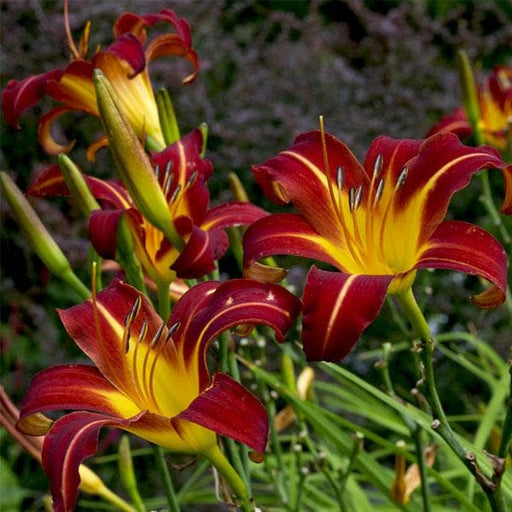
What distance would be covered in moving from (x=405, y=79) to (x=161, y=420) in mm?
2270

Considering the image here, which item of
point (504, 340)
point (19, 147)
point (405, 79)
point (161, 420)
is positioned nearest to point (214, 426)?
point (161, 420)

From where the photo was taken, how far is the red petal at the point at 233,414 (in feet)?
1.69

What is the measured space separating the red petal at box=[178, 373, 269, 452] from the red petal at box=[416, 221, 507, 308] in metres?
0.13

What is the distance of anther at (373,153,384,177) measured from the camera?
0.63 m

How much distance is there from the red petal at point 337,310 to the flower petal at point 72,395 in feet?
0.51

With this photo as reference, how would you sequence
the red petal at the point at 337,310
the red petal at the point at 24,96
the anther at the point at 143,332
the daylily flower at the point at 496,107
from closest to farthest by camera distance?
the red petal at the point at 337,310
the anther at the point at 143,332
the red petal at the point at 24,96
the daylily flower at the point at 496,107

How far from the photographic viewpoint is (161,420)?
0.55 m

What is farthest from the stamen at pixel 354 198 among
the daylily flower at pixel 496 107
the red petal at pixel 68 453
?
the daylily flower at pixel 496 107

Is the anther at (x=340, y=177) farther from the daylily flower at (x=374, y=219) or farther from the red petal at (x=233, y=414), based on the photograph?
the red petal at (x=233, y=414)

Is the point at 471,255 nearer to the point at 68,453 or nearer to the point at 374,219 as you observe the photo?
the point at 374,219

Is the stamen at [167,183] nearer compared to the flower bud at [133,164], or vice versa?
the flower bud at [133,164]

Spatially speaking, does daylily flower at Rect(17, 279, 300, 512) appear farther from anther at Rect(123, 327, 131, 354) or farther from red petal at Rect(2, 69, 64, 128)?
red petal at Rect(2, 69, 64, 128)

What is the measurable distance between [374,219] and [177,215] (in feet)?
0.55

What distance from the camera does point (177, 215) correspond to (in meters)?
0.73
